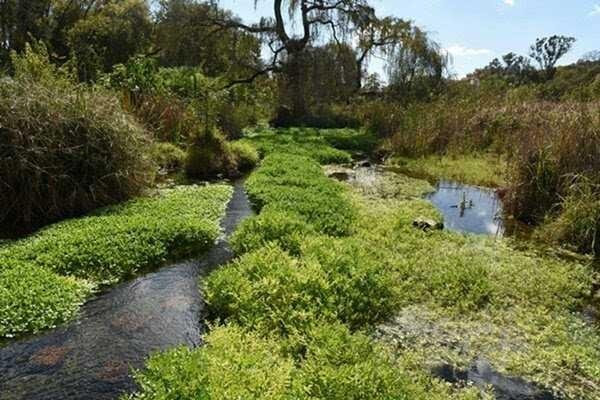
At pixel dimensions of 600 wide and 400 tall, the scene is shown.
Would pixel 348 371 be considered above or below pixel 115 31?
below

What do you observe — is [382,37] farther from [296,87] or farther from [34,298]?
[34,298]

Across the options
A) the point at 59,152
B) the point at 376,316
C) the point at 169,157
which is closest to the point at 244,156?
the point at 169,157

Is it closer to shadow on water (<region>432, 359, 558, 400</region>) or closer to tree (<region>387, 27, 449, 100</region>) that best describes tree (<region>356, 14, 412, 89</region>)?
tree (<region>387, 27, 449, 100</region>)

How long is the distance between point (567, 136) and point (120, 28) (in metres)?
27.2

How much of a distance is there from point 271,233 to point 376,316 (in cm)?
218

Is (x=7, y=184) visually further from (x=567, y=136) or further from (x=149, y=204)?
(x=567, y=136)

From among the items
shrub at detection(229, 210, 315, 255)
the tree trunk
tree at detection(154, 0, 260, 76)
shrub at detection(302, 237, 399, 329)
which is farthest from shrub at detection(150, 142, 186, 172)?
tree at detection(154, 0, 260, 76)

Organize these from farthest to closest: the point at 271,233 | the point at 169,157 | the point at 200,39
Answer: the point at 200,39, the point at 169,157, the point at 271,233

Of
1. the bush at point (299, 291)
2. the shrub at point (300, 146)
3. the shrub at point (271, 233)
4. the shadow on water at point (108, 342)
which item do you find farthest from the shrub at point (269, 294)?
the shrub at point (300, 146)

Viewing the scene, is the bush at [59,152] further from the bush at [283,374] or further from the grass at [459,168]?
the grass at [459,168]

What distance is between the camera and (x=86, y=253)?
20.0 feet

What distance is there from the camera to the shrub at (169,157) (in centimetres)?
1236

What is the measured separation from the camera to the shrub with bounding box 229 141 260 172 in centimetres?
1348

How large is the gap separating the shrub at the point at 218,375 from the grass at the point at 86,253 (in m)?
1.62
